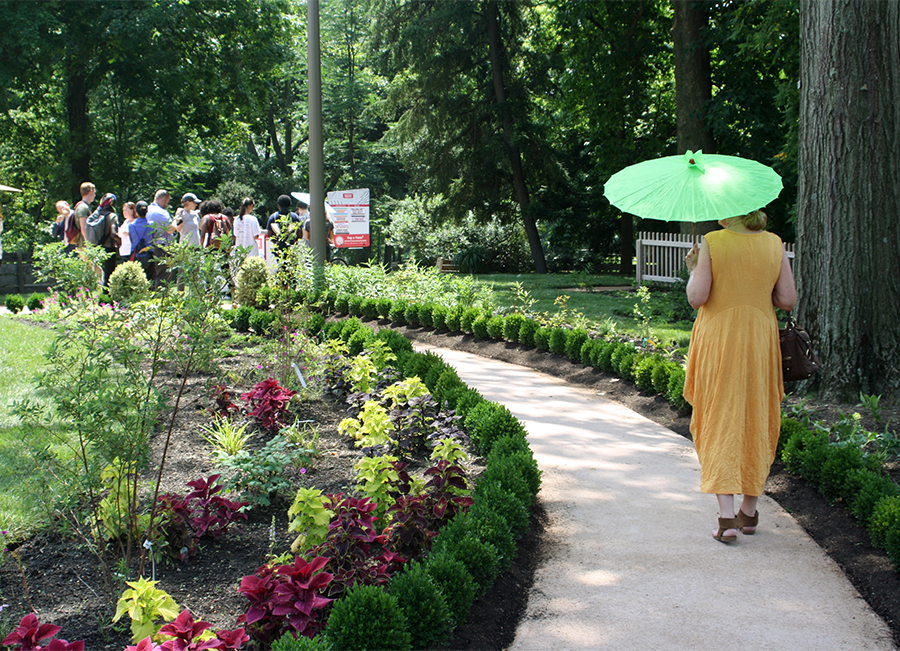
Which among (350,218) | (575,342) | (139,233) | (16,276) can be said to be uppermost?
(350,218)

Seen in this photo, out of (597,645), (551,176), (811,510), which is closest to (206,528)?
(597,645)

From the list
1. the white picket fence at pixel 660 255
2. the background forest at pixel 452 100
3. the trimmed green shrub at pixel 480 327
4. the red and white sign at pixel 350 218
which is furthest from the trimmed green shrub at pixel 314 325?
the white picket fence at pixel 660 255

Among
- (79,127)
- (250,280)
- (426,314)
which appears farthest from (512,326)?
(79,127)

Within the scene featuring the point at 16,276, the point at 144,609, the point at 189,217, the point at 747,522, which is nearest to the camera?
the point at 144,609

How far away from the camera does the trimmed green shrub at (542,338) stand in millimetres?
8609

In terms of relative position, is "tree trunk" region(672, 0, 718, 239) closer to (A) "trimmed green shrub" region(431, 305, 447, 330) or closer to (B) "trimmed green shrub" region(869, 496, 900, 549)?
(A) "trimmed green shrub" region(431, 305, 447, 330)

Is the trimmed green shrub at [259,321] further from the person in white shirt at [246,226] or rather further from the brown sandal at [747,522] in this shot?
the brown sandal at [747,522]

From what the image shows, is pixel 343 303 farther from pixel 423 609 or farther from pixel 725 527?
pixel 423 609

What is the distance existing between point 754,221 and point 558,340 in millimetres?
4586

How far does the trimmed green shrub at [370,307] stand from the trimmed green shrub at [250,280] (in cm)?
145

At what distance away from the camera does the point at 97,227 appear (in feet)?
39.8

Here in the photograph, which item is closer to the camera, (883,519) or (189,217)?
(883,519)

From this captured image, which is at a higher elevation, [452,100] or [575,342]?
[452,100]

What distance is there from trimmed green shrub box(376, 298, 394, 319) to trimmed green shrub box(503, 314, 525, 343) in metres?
2.13
